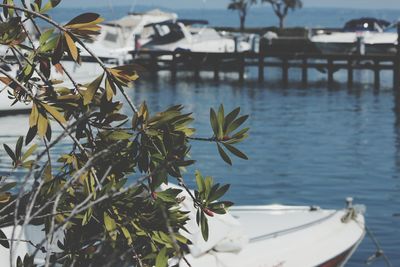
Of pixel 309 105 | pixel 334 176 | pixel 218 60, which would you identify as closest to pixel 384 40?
pixel 218 60

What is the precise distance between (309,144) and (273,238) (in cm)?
1807

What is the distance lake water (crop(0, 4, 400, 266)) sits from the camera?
19766 millimetres

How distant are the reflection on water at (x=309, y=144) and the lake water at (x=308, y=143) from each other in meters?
0.02

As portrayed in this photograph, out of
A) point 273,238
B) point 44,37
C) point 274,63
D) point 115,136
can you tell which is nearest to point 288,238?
point 273,238

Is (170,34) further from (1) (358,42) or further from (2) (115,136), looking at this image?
(2) (115,136)

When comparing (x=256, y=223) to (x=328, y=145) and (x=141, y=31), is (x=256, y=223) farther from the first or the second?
(x=141, y=31)

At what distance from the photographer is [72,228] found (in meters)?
4.64

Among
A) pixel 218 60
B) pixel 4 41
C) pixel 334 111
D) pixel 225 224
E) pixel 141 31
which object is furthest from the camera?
pixel 141 31

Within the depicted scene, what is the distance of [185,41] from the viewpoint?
5391 centimetres

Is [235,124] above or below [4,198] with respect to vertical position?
above

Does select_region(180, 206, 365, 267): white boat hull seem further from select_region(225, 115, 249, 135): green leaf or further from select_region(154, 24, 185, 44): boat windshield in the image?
select_region(154, 24, 185, 44): boat windshield

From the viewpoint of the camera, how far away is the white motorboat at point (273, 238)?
955 cm

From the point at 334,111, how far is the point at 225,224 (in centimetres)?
2727

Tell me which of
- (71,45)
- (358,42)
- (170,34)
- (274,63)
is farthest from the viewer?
(170,34)
